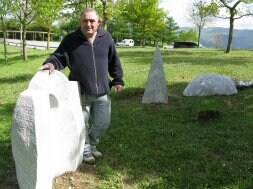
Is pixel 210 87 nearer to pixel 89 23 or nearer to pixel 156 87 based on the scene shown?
pixel 156 87

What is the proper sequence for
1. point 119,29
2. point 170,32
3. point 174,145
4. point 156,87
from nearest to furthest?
point 174,145, point 156,87, point 119,29, point 170,32

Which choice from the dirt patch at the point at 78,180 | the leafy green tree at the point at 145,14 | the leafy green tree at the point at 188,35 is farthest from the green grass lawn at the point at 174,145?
the leafy green tree at the point at 188,35

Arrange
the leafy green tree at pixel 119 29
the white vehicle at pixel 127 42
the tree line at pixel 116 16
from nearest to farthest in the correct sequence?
1. the tree line at pixel 116 16
2. the white vehicle at pixel 127 42
3. the leafy green tree at pixel 119 29

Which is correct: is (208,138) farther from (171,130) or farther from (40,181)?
(40,181)

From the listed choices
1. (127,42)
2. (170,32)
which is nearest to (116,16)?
(127,42)

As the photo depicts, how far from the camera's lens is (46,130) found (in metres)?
4.08

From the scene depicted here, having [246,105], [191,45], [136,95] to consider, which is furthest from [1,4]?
[191,45]

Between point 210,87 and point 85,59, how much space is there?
616 cm

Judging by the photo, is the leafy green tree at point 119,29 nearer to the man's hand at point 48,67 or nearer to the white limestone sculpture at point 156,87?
the white limestone sculpture at point 156,87

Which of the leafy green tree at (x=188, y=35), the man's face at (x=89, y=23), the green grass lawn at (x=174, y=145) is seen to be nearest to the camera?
the man's face at (x=89, y=23)

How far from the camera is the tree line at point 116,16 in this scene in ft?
73.9

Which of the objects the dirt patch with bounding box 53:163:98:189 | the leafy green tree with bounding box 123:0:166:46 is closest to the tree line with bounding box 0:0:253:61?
the leafy green tree with bounding box 123:0:166:46

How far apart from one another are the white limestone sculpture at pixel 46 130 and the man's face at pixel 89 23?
702mm

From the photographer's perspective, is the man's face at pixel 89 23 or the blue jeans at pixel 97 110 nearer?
the man's face at pixel 89 23
